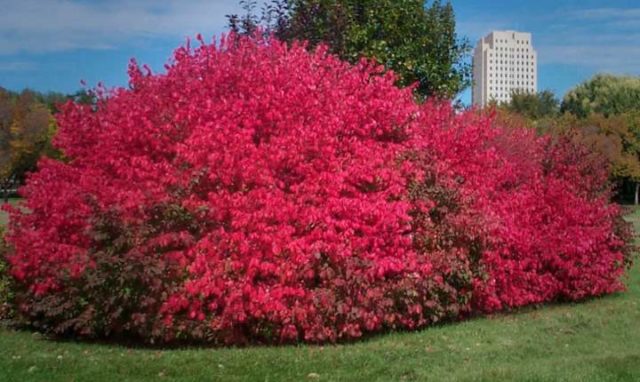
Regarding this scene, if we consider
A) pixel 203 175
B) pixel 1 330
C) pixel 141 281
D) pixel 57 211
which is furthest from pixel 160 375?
pixel 1 330

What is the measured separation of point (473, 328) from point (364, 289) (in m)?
1.97

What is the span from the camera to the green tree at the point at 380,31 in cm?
1661

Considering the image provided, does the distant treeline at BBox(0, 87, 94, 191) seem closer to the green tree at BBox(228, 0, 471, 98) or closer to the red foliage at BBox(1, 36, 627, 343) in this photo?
the green tree at BBox(228, 0, 471, 98)

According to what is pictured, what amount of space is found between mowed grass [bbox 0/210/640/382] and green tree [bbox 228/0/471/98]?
28.2 feet

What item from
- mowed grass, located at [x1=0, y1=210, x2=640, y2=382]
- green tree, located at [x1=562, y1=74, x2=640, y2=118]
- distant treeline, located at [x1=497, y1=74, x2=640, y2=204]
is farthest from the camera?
green tree, located at [x1=562, y1=74, x2=640, y2=118]

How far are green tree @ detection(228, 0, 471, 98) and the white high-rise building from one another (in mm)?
76513

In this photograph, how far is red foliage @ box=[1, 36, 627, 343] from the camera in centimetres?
819

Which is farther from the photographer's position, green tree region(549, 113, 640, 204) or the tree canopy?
the tree canopy

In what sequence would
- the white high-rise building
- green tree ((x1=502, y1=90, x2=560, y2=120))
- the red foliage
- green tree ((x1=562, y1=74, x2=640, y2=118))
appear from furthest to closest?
1. the white high-rise building
2. green tree ((x1=502, y1=90, x2=560, y2=120))
3. green tree ((x1=562, y1=74, x2=640, y2=118))
4. the red foliage

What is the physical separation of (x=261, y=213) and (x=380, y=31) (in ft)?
33.0

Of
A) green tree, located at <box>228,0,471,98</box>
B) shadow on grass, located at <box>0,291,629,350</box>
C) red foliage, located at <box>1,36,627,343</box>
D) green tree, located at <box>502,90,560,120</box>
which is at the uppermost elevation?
green tree, located at <box>502,90,560,120</box>

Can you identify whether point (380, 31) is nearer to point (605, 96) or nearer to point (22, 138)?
point (22, 138)

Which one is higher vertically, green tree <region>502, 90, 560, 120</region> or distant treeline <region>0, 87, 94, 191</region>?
green tree <region>502, 90, 560, 120</region>

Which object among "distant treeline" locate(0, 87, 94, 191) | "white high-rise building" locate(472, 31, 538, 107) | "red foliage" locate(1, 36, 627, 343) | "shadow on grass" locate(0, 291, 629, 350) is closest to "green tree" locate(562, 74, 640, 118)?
"white high-rise building" locate(472, 31, 538, 107)
